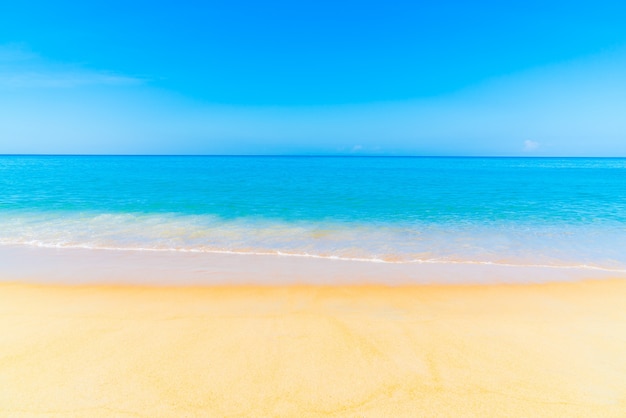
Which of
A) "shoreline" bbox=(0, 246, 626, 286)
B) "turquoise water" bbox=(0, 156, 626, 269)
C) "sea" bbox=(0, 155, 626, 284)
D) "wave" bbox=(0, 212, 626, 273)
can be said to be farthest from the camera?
"turquoise water" bbox=(0, 156, 626, 269)

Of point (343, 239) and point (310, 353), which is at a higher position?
point (310, 353)

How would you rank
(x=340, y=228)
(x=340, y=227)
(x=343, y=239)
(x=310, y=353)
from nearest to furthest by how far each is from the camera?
1. (x=310, y=353)
2. (x=343, y=239)
3. (x=340, y=228)
4. (x=340, y=227)

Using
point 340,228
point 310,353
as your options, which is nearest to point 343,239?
point 340,228

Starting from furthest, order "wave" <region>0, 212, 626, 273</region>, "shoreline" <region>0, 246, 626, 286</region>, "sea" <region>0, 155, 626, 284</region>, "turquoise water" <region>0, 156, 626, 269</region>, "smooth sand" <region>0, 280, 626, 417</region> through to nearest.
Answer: "turquoise water" <region>0, 156, 626, 269</region>
"sea" <region>0, 155, 626, 284</region>
"wave" <region>0, 212, 626, 273</region>
"shoreline" <region>0, 246, 626, 286</region>
"smooth sand" <region>0, 280, 626, 417</region>

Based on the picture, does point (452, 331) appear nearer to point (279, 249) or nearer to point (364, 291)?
point (364, 291)

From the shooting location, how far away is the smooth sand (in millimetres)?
3248

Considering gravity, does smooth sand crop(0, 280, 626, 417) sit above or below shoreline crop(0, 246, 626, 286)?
above

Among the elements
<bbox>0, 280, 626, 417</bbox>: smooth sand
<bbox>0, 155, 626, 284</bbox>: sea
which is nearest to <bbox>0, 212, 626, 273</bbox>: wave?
<bbox>0, 155, 626, 284</bbox>: sea

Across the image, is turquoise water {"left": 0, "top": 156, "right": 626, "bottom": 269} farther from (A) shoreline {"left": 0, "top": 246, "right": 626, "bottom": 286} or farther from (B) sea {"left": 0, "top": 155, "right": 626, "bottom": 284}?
(A) shoreline {"left": 0, "top": 246, "right": 626, "bottom": 286}

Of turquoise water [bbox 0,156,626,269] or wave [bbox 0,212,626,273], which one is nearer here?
wave [bbox 0,212,626,273]

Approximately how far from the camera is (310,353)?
4.09 metres

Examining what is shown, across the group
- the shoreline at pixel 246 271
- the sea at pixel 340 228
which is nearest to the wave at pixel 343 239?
the sea at pixel 340 228

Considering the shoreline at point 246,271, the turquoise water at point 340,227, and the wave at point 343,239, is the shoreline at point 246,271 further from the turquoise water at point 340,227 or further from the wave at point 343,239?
the turquoise water at point 340,227

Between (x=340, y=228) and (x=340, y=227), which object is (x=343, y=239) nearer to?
(x=340, y=228)
